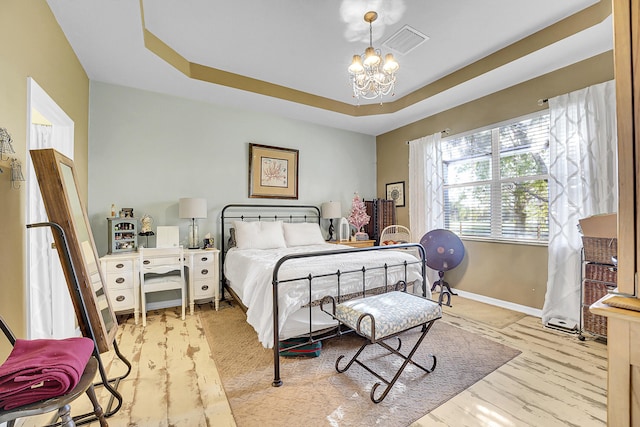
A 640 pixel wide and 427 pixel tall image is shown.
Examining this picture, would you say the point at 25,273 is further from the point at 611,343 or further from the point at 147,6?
the point at 611,343

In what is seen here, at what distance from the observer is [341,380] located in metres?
1.96

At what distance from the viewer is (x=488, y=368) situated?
2.10 metres

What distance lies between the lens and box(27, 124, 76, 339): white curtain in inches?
77.7

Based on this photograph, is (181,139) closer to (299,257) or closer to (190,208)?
(190,208)

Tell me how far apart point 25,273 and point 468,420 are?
112 inches

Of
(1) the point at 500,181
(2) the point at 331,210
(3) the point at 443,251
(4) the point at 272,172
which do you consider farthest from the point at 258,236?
(1) the point at 500,181

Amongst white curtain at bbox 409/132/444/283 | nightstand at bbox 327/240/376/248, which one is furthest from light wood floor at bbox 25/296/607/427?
nightstand at bbox 327/240/376/248

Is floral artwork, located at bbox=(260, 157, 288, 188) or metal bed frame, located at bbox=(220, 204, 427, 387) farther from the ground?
floral artwork, located at bbox=(260, 157, 288, 188)

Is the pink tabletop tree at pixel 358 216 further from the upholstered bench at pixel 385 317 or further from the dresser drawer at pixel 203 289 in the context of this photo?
the upholstered bench at pixel 385 317

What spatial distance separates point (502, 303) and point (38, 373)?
424 centimetres

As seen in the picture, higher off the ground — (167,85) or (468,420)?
(167,85)

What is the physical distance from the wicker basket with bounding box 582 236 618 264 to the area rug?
1.15m

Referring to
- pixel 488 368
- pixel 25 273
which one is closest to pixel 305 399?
pixel 488 368

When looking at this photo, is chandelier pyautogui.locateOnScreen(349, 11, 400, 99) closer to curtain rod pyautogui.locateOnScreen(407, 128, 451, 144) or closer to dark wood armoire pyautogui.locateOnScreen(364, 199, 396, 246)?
curtain rod pyautogui.locateOnScreen(407, 128, 451, 144)
